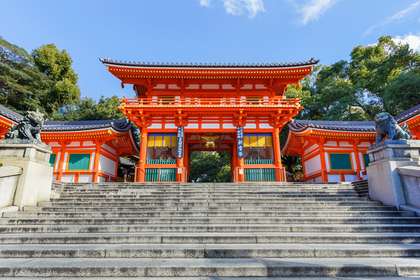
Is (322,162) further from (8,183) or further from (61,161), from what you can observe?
(61,161)

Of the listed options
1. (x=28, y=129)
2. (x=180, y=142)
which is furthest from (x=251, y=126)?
(x=28, y=129)

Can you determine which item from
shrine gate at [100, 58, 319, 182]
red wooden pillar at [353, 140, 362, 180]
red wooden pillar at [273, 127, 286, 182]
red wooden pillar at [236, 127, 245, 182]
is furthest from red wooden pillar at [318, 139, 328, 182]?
red wooden pillar at [236, 127, 245, 182]

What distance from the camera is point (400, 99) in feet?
55.5

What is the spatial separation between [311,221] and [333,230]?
0.56 metres

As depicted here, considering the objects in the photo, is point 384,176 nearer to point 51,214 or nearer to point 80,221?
point 80,221

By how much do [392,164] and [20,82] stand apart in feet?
109

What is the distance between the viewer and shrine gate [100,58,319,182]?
39.2 ft

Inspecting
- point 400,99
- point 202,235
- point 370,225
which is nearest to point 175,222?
point 202,235

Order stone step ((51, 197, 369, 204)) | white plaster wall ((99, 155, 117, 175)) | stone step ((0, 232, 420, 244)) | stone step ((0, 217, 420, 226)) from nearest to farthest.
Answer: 1. stone step ((0, 232, 420, 244))
2. stone step ((0, 217, 420, 226))
3. stone step ((51, 197, 369, 204))
4. white plaster wall ((99, 155, 117, 175))

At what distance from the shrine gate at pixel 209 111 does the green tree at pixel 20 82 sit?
16.9m

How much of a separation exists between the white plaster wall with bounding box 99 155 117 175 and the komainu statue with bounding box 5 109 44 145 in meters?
6.90

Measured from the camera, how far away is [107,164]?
46.0ft

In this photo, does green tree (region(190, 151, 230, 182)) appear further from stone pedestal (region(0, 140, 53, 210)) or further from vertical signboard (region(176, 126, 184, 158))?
stone pedestal (region(0, 140, 53, 210))

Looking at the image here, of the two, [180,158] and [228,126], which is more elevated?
[228,126]
